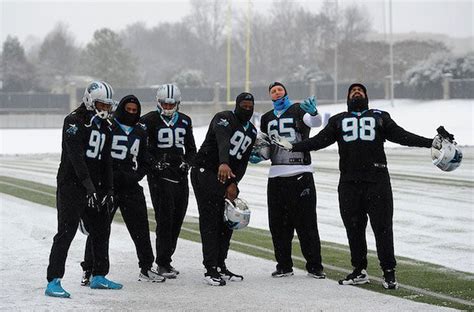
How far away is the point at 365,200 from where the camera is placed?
10938 mm

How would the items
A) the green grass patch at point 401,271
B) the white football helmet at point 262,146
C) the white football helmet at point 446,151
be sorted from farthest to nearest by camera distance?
the white football helmet at point 262,146
the white football helmet at point 446,151
the green grass patch at point 401,271

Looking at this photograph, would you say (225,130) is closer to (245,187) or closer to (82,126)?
(82,126)

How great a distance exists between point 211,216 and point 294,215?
98cm

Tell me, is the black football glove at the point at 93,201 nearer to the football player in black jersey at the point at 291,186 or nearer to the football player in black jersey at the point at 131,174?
the football player in black jersey at the point at 131,174

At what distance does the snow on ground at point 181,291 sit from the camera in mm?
9547

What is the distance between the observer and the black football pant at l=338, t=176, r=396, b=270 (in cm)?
1076

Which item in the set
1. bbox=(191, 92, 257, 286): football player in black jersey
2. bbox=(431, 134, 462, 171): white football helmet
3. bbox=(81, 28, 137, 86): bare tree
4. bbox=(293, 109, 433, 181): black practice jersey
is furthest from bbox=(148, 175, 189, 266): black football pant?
bbox=(81, 28, 137, 86): bare tree

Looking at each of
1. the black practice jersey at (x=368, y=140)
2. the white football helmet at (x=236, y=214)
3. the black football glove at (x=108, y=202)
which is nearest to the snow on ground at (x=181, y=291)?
the white football helmet at (x=236, y=214)

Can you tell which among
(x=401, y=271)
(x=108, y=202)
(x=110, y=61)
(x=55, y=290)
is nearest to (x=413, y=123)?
(x=401, y=271)

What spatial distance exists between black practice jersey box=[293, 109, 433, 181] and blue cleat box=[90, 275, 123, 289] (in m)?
2.68

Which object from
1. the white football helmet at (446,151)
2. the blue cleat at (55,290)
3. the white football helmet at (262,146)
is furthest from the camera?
the white football helmet at (262,146)

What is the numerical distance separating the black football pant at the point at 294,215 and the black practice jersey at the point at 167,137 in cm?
107

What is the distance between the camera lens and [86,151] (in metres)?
10.4

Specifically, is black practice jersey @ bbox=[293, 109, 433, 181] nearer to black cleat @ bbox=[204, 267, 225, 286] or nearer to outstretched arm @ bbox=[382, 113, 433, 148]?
outstretched arm @ bbox=[382, 113, 433, 148]
